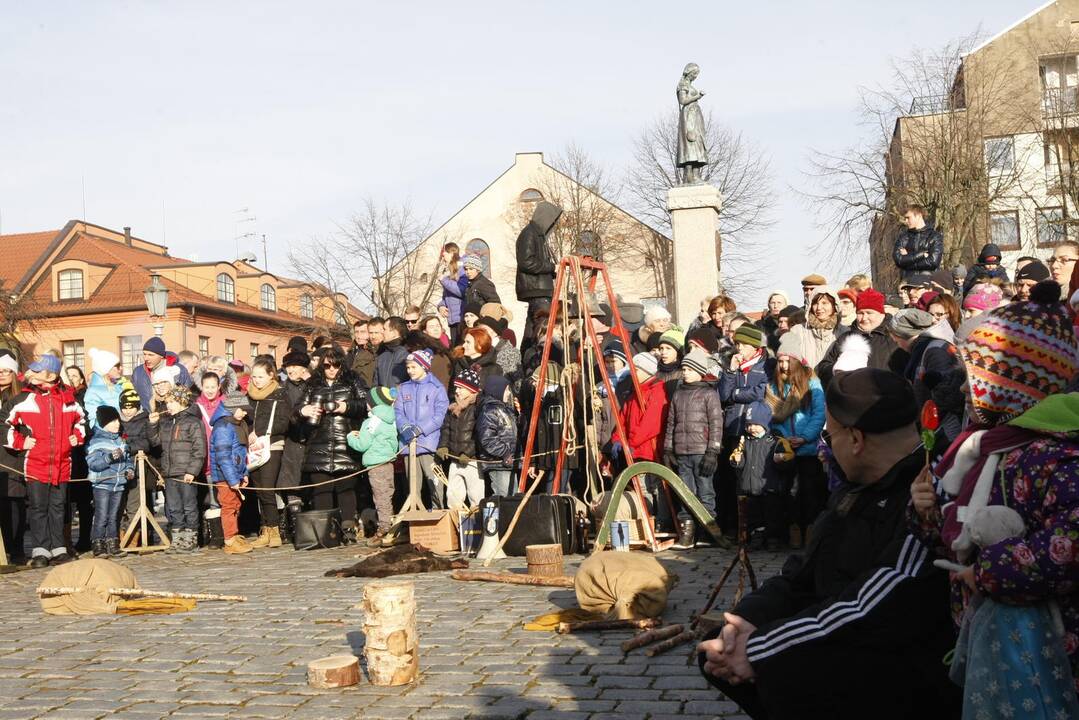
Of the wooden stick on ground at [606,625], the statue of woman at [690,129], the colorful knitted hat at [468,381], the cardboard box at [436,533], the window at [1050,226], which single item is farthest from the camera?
the window at [1050,226]

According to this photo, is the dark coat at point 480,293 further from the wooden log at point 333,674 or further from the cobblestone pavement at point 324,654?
the wooden log at point 333,674

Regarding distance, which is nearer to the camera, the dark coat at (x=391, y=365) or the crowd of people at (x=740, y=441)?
the crowd of people at (x=740, y=441)

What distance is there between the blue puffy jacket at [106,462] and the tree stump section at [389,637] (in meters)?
7.82

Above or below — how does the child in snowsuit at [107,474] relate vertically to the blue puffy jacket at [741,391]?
below

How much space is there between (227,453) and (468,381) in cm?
292

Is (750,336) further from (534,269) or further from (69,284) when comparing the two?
(69,284)

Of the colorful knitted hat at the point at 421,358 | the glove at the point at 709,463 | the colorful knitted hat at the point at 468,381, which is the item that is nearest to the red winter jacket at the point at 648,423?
the glove at the point at 709,463

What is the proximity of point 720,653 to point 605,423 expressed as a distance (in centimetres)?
866

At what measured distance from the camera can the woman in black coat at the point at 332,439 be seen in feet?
43.5

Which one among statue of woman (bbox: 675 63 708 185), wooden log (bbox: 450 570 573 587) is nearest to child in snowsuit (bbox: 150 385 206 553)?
wooden log (bbox: 450 570 573 587)

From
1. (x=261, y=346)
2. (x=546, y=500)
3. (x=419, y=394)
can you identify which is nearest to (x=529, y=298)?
(x=419, y=394)

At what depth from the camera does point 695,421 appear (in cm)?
1137

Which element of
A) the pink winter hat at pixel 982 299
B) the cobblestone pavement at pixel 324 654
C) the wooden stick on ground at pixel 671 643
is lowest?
the cobblestone pavement at pixel 324 654

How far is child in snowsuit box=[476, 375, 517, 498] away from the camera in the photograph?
485 inches
